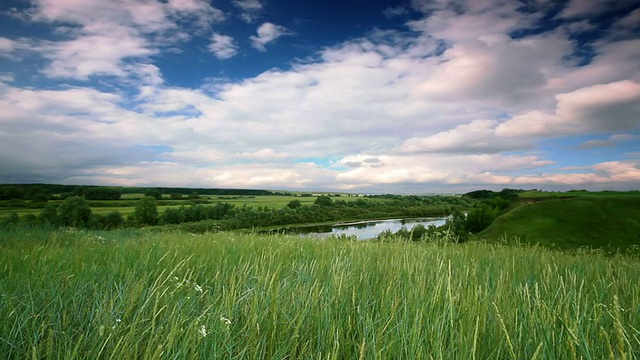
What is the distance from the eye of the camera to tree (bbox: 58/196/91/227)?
33931 mm

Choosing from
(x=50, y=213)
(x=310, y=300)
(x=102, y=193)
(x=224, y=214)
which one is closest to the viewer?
(x=310, y=300)

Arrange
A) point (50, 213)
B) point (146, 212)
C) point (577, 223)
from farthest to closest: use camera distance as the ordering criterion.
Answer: point (146, 212) < point (50, 213) < point (577, 223)

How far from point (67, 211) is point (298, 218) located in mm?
56584

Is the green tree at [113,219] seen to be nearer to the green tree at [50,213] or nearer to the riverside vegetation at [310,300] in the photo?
the green tree at [50,213]

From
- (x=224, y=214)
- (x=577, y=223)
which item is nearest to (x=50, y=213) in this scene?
(x=224, y=214)

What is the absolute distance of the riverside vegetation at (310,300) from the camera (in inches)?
78.6

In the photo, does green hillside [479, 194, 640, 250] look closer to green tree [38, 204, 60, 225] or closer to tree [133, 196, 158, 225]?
green tree [38, 204, 60, 225]

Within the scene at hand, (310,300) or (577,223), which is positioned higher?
(310,300)

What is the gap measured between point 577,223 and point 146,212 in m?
53.0

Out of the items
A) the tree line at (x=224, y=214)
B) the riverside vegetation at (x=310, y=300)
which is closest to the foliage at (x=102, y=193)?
the tree line at (x=224, y=214)

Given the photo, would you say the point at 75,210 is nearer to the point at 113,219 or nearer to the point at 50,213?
the point at 50,213

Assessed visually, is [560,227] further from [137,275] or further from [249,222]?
[249,222]

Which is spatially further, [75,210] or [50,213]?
[75,210]

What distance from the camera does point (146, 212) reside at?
48.6 m
